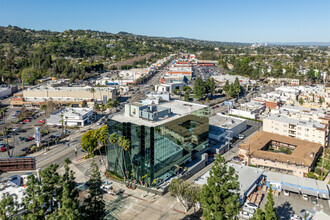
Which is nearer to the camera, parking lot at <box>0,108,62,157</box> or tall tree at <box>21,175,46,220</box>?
tall tree at <box>21,175,46,220</box>

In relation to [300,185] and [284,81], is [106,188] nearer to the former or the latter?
[300,185]

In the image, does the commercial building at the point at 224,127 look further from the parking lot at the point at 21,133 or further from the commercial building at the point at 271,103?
the parking lot at the point at 21,133

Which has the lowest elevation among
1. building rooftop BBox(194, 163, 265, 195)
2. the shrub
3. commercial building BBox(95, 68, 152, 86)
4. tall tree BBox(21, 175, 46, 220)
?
the shrub

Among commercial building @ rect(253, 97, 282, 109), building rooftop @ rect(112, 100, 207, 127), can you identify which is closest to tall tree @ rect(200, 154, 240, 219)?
building rooftop @ rect(112, 100, 207, 127)

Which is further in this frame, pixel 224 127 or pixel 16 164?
pixel 224 127

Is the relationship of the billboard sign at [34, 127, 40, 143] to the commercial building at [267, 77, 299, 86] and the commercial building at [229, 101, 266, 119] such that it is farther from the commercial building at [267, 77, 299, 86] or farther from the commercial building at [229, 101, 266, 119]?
the commercial building at [267, 77, 299, 86]

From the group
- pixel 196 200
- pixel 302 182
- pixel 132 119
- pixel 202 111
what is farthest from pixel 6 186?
pixel 302 182

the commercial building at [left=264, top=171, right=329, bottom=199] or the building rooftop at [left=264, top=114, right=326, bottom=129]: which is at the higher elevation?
the building rooftop at [left=264, top=114, right=326, bottom=129]

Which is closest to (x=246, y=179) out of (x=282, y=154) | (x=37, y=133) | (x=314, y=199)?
(x=314, y=199)
